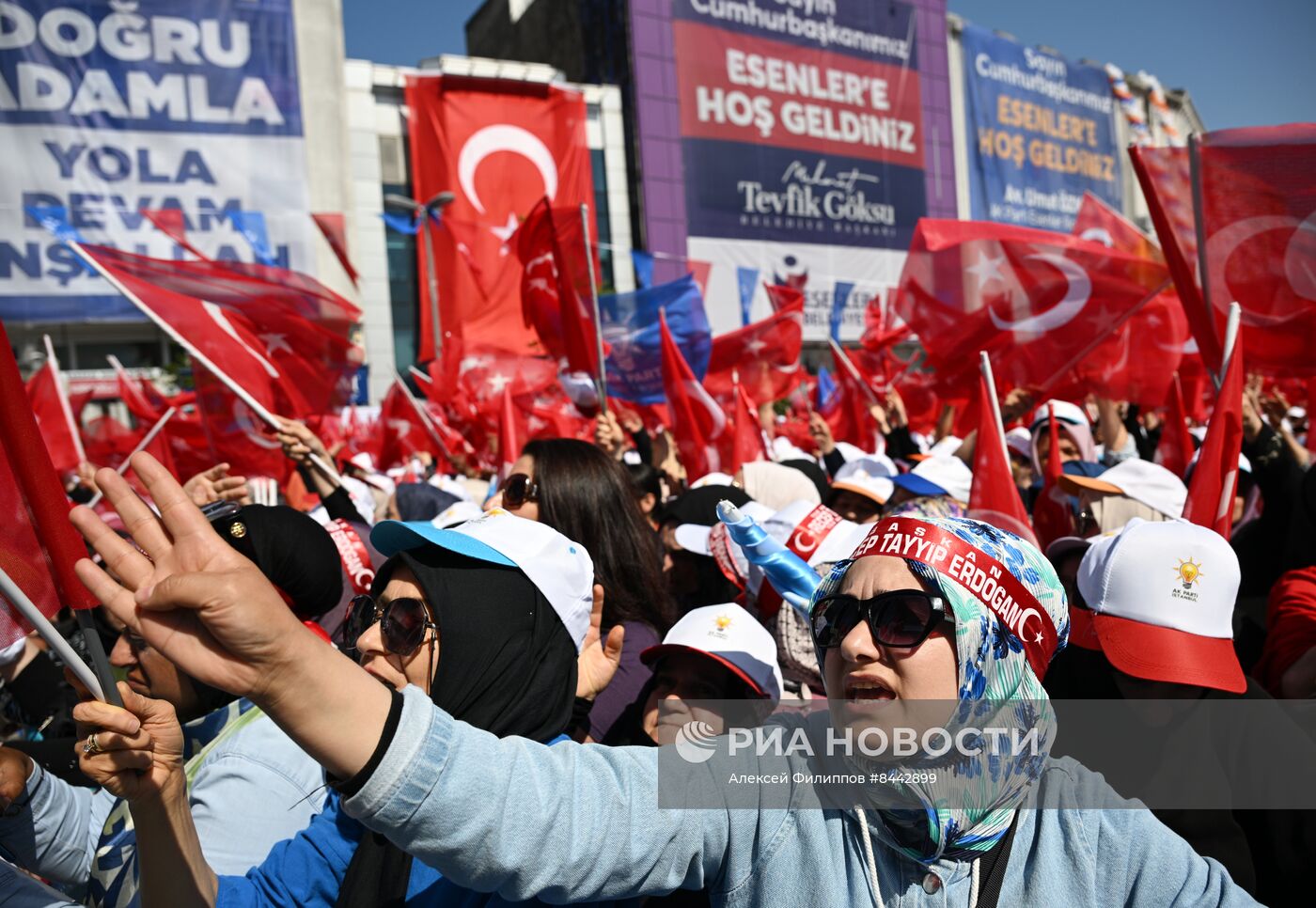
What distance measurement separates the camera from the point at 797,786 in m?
1.28

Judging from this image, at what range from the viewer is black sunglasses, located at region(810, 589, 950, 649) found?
4.16 ft

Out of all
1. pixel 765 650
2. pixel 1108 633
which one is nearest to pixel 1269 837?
pixel 1108 633

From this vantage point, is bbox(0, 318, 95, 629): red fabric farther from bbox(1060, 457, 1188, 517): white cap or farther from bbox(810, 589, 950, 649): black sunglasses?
bbox(1060, 457, 1188, 517): white cap

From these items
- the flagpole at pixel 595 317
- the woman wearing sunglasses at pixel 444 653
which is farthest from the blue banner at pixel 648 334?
the woman wearing sunglasses at pixel 444 653

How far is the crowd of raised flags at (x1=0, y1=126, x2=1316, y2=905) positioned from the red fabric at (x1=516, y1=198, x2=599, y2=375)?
0.07ft

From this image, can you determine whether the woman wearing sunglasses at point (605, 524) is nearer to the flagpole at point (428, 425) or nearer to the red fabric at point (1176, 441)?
the red fabric at point (1176, 441)

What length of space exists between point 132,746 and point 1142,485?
3.10 metres

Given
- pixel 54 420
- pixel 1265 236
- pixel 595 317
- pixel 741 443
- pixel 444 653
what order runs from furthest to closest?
pixel 54 420, pixel 741 443, pixel 595 317, pixel 1265 236, pixel 444 653

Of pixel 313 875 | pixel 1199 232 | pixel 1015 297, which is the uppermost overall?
pixel 1199 232

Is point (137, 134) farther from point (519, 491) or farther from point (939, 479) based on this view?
point (519, 491)

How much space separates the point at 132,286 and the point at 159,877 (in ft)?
11.1

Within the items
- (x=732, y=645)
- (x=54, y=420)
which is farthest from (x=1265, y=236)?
(x=54, y=420)

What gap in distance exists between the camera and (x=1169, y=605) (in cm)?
204

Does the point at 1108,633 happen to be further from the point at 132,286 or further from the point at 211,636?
the point at 132,286
